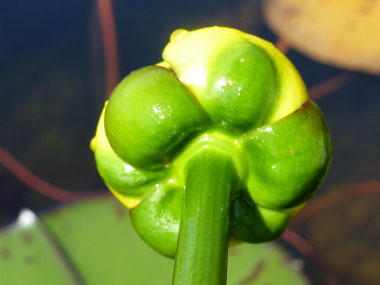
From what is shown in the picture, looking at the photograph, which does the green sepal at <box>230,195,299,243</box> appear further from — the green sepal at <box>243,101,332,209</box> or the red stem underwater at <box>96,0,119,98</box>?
the red stem underwater at <box>96,0,119,98</box>

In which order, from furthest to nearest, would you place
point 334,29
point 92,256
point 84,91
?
point 84,91, point 334,29, point 92,256

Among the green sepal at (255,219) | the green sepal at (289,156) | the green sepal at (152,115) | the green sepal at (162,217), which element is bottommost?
the green sepal at (255,219)

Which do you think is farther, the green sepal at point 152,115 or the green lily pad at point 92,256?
the green lily pad at point 92,256

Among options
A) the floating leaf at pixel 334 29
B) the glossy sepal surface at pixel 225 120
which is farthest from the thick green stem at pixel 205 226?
the floating leaf at pixel 334 29

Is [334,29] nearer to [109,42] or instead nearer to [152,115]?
[109,42]

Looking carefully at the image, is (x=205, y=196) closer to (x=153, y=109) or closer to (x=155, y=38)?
(x=153, y=109)

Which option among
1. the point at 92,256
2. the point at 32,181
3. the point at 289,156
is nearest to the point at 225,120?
the point at 289,156

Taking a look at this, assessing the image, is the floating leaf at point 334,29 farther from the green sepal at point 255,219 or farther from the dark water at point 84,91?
the green sepal at point 255,219
